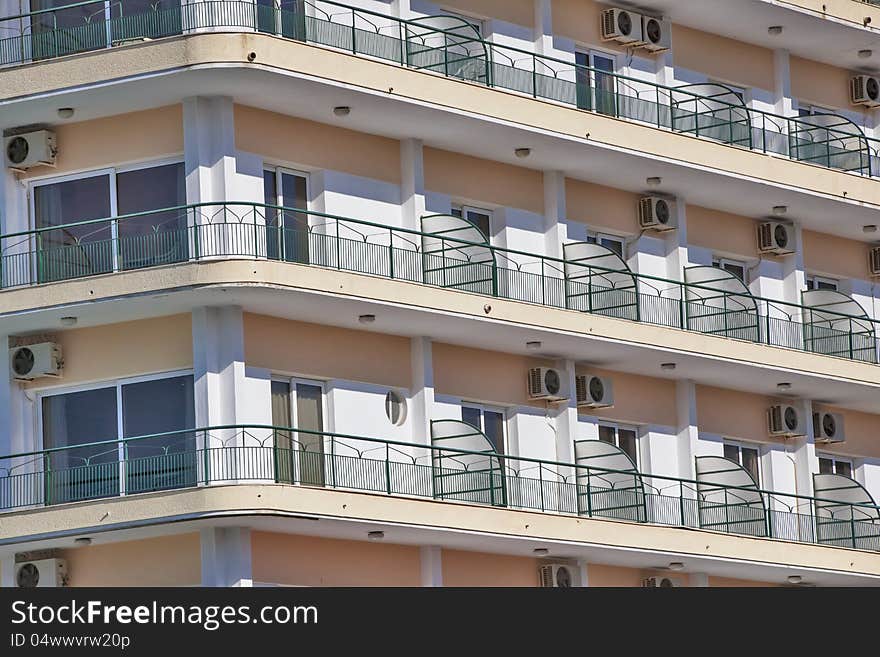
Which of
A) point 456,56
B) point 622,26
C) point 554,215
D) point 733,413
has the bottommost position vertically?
point 733,413

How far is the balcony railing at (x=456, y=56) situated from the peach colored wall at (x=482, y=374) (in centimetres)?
435

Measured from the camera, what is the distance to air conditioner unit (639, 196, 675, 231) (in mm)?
46094

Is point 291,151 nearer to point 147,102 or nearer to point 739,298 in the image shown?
point 147,102

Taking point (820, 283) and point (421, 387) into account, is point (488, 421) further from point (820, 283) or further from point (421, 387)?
point (820, 283)

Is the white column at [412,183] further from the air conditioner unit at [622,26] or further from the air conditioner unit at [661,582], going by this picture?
the air conditioner unit at [661,582]

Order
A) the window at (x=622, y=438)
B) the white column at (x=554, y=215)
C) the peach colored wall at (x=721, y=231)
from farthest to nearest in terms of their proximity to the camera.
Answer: the peach colored wall at (x=721, y=231), the window at (x=622, y=438), the white column at (x=554, y=215)

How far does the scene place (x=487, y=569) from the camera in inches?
1662

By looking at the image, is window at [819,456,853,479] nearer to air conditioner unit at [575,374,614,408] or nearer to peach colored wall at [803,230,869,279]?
peach colored wall at [803,230,869,279]

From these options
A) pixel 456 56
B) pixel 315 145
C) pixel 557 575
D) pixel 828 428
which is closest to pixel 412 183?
pixel 315 145

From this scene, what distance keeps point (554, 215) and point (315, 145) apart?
16.7 feet

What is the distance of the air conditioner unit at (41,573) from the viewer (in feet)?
129

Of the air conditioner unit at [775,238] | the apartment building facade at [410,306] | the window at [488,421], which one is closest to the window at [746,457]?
the apartment building facade at [410,306]

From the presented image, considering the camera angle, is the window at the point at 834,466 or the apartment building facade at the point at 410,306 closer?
the apartment building facade at the point at 410,306

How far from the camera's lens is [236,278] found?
126 feet
